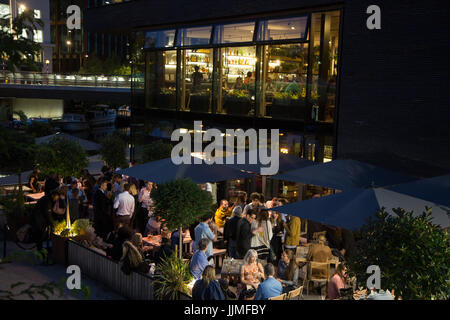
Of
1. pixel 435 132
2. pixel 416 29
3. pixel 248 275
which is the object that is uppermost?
pixel 416 29

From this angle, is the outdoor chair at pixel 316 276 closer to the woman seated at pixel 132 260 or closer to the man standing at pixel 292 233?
the man standing at pixel 292 233

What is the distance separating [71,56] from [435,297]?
388ft

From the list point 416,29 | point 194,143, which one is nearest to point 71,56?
point 194,143

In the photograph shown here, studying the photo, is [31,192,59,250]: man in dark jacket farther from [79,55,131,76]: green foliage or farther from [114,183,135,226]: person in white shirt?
[79,55,131,76]: green foliage

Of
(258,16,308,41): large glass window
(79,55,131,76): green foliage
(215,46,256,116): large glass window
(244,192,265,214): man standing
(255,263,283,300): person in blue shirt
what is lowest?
(255,263,283,300): person in blue shirt

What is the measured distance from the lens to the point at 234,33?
1780 cm

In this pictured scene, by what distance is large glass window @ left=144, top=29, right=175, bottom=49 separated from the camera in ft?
67.3

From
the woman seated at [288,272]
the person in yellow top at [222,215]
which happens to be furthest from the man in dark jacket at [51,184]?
the woman seated at [288,272]

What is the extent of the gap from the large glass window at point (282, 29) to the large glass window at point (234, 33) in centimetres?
48

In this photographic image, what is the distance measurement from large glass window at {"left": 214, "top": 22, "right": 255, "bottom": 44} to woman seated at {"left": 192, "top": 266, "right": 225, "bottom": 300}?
10964mm

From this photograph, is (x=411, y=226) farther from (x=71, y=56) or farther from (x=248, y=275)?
(x=71, y=56)

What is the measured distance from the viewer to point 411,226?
21.5ft

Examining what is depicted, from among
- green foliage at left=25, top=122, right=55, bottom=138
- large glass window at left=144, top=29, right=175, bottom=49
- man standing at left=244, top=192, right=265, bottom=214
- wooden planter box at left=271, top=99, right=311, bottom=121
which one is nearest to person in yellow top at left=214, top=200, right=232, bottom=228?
man standing at left=244, top=192, right=265, bottom=214

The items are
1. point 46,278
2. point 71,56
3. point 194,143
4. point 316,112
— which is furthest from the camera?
point 71,56
